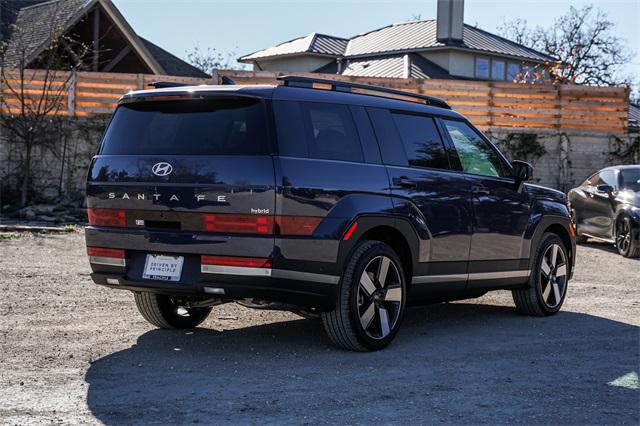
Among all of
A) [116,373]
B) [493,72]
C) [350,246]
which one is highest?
[493,72]

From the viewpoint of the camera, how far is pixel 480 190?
819 centimetres

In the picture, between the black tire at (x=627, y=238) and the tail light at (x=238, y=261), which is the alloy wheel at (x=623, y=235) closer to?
the black tire at (x=627, y=238)

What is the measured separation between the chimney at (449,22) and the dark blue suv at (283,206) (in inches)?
1439

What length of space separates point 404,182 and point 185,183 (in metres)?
1.79

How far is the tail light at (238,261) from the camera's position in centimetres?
624

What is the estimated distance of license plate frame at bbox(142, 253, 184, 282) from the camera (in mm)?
6512

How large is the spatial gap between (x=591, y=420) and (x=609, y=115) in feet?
71.0

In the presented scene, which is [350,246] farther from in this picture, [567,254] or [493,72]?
[493,72]

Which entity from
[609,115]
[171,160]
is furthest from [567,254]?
[609,115]

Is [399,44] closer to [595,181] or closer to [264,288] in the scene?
[595,181]

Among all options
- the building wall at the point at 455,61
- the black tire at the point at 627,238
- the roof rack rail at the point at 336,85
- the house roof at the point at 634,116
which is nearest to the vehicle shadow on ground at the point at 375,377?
the roof rack rail at the point at 336,85

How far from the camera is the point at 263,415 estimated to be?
16.7 feet

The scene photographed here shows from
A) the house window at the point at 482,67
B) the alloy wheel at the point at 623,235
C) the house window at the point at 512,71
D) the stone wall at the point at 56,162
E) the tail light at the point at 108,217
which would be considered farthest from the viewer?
the house window at the point at 512,71

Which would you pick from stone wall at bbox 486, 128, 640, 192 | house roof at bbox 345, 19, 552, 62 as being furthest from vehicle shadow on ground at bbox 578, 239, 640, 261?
house roof at bbox 345, 19, 552, 62
